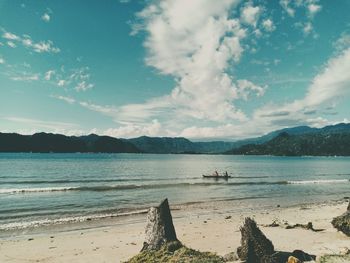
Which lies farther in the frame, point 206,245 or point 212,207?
point 212,207

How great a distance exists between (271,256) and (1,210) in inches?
1141

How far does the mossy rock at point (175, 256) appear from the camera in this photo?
1085 cm

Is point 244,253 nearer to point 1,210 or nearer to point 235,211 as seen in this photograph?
point 235,211

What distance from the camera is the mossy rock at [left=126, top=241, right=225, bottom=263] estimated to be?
35.6 feet

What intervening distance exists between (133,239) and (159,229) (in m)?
8.04

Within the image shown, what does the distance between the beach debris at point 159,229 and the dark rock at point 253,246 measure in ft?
9.17

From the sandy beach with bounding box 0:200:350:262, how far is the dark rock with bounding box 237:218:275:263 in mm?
3565

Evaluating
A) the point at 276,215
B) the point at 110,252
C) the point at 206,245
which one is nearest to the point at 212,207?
the point at 276,215

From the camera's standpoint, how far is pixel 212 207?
35562 millimetres

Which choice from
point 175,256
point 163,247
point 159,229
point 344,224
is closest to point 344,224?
point 344,224

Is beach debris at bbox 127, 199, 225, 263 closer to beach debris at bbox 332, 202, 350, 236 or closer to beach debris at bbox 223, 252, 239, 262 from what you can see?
beach debris at bbox 223, 252, 239, 262

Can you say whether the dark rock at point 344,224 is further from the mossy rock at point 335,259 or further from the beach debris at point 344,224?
the mossy rock at point 335,259

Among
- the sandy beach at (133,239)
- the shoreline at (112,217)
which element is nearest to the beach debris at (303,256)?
the sandy beach at (133,239)

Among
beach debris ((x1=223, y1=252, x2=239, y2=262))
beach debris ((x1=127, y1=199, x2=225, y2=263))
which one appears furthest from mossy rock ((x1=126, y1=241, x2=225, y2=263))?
beach debris ((x1=223, y1=252, x2=239, y2=262))
